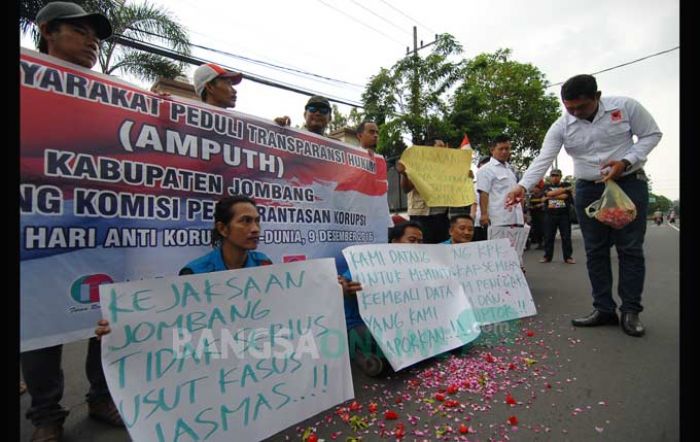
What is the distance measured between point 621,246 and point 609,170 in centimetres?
56

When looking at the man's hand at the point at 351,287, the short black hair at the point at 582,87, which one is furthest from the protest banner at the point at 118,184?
the short black hair at the point at 582,87

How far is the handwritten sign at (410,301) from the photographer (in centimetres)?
211

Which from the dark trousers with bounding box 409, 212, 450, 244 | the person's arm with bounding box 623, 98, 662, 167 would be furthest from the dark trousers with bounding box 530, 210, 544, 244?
the person's arm with bounding box 623, 98, 662, 167

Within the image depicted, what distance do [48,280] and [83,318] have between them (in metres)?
0.22

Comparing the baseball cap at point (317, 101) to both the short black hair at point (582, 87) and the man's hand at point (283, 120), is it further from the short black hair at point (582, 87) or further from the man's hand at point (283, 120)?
the short black hair at point (582, 87)

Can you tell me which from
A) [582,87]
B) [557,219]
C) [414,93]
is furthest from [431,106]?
[582,87]

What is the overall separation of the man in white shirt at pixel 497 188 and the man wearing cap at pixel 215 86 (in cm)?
265

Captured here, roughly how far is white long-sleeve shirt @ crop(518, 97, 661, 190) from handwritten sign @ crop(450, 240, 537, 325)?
891mm

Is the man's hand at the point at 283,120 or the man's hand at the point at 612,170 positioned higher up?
the man's hand at the point at 283,120

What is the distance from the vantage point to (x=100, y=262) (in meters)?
1.69

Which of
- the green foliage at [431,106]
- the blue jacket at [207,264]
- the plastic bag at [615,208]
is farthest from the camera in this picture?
the green foliage at [431,106]

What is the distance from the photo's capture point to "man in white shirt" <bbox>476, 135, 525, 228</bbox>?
3787mm

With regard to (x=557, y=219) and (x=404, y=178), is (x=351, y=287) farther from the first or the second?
(x=557, y=219)

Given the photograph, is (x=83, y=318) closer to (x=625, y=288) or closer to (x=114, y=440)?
(x=114, y=440)
